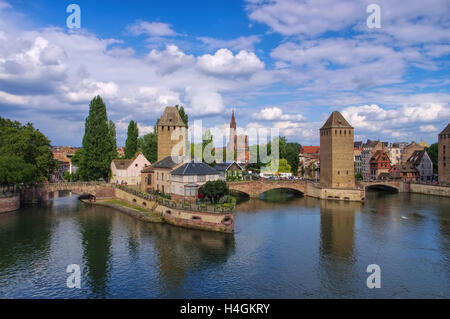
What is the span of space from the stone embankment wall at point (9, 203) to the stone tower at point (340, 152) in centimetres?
6033

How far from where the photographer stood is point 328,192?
75312 millimetres

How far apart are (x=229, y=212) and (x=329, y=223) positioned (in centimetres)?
1676

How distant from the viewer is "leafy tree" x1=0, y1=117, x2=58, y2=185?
58.5m

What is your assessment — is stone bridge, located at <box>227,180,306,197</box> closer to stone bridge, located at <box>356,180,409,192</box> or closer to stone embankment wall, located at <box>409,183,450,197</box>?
stone bridge, located at <box>356,180,409,192</box>

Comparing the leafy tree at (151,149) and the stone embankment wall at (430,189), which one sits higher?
the leafy tree at (151,149)

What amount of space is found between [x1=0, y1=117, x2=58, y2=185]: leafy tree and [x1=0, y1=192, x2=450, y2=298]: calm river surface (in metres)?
6.61

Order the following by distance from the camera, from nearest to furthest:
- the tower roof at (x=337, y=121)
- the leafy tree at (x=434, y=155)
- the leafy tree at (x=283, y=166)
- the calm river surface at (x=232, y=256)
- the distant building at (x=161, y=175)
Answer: the calm river surface at (x=232, y=256) < the distant building at (x=161, y=175) < the tower roof at (x=337, y=121) < the leafy tree at (x=283, y=166) < the leafy tree at (x=434, y=155)

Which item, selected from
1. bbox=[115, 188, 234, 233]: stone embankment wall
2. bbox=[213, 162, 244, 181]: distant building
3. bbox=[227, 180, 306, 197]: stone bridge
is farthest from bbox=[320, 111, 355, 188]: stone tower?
bbox=[115, 188, 234, 233]: stone embankment wall

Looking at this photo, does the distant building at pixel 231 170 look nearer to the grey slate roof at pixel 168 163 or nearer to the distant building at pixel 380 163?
the grey slate roof at pixel 168 163

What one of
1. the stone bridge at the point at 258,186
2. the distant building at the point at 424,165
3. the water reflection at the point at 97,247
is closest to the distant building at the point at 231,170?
the stone bridge at the point at 258,186

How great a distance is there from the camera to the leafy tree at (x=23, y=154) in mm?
58484

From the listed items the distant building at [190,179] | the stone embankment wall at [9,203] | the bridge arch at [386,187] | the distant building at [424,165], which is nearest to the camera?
the distant building at [190,179]
